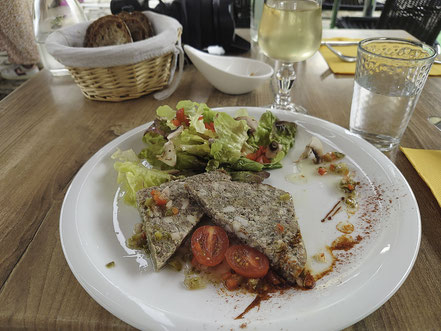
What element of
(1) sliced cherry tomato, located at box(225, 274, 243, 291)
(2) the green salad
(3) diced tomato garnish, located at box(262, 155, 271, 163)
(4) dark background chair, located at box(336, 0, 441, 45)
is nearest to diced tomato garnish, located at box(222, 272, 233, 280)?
(1) sliced cherry tomato, located at box(225, 274, 243, 291)

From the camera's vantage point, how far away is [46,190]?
66.9 inches

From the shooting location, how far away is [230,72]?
2.55 meters

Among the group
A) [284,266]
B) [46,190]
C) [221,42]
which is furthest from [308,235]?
[221,42]

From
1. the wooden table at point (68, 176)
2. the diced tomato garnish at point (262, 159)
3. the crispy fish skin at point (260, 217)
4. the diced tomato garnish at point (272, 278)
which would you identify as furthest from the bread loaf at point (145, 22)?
the diced tomato garnish at point (272, 278)

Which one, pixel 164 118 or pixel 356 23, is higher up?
pixel 164 118

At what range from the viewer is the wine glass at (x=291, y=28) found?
199 cm

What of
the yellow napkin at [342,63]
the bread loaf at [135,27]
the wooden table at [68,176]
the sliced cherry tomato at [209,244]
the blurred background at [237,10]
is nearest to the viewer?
the wooden table at [68,176]

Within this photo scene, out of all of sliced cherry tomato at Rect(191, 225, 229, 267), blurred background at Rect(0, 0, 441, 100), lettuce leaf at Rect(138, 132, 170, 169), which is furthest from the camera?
blurred background at Rect(0, 0, 441, 100)

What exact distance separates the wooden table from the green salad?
38 centimetres

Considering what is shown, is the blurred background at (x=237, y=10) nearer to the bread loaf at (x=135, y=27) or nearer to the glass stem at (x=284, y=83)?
the bread loaf at (x=135, y=27)

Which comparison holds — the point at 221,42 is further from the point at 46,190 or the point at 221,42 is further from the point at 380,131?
the point at 46,190

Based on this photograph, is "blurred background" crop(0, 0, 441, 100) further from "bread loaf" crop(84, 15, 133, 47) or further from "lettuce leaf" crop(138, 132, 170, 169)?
"lettuce leaf" crop(138, 132, 170, 169)

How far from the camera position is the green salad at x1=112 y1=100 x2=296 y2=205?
166 cm

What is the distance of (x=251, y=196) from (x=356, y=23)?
4.50 meters
